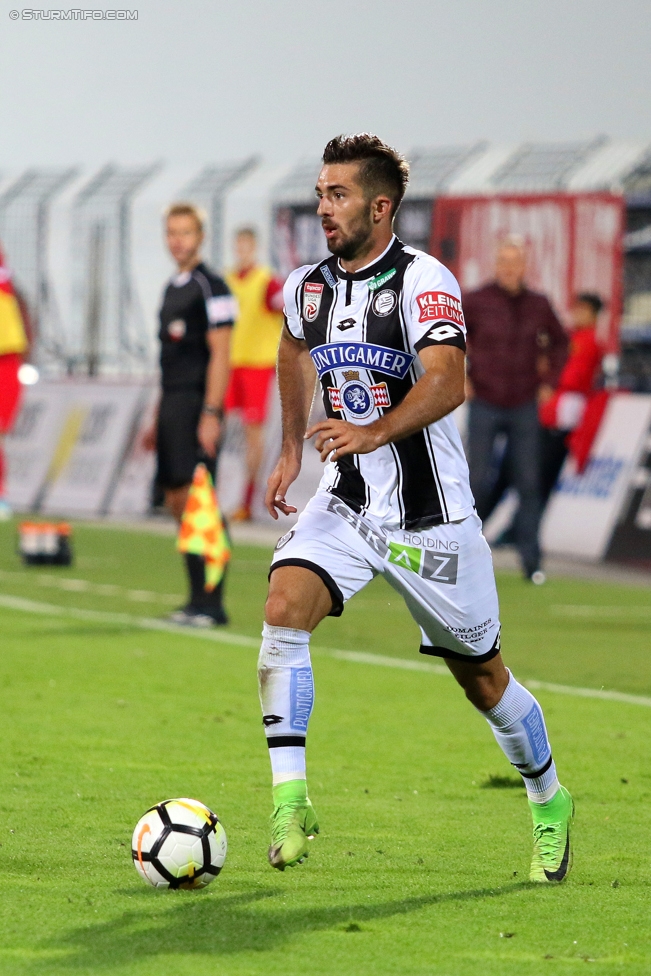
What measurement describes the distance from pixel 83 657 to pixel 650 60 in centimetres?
2051

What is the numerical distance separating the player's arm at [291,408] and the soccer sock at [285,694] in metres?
0.52

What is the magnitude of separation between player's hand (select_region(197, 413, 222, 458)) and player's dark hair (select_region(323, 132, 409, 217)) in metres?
5.06

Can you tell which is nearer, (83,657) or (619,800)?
(619,800)

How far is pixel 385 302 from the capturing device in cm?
480

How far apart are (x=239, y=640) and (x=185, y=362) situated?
1.64 metres

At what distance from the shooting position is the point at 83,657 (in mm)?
9203

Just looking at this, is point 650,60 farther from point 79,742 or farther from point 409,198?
point 79,742

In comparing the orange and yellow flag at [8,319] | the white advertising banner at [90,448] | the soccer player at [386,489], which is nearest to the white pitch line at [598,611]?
the orange and yellow flag at [8,319]

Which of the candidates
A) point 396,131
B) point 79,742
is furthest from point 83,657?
point 396,131

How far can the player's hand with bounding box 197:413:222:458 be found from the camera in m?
9.93

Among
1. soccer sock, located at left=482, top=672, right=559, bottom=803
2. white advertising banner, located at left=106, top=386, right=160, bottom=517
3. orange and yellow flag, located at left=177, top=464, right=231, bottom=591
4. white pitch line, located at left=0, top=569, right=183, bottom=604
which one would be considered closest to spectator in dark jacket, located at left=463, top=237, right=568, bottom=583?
white pitch line, located at left=0, top=569, right=183, bottom=604

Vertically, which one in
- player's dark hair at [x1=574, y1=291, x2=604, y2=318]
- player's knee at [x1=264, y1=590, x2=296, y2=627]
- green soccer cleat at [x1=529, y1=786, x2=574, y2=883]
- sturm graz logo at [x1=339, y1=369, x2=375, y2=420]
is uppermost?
sturm graz logo at [x1=339, y1=369, x2=375, y2=420]

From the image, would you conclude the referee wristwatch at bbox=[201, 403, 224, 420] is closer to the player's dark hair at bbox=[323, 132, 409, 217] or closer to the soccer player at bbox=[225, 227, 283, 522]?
the player's dark hair at bbox=[323, 132, 409, 217]

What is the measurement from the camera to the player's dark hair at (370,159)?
4.86 m
